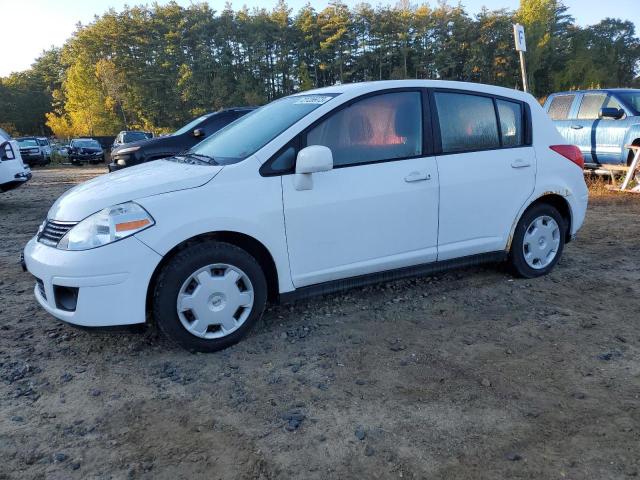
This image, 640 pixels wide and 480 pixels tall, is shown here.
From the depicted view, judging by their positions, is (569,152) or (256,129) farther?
(569,152)

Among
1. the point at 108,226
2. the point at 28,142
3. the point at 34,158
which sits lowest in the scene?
the point at 34,158

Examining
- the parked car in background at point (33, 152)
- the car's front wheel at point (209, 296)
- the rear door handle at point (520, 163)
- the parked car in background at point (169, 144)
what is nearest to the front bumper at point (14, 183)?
the parked car in background at point (169, 144)

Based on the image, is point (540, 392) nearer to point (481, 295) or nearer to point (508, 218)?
point (481, 295)

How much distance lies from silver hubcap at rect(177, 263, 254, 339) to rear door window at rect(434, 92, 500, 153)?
6.25 feet

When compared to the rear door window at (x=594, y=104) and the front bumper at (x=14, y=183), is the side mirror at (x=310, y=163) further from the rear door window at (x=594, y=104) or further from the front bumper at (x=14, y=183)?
the rear door window at (x=594, y=104)

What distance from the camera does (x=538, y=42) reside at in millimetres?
56812

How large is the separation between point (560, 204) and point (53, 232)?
4.13 metres

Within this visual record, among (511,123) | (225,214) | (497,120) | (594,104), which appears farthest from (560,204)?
(594,104)

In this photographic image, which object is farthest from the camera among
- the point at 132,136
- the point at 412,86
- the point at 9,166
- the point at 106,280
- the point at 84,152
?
the point at 84,152

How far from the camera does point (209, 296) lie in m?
3.15

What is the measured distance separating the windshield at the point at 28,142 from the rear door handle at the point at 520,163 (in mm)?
27628

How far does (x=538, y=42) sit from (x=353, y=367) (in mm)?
63448

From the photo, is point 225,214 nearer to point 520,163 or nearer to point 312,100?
point 312,100

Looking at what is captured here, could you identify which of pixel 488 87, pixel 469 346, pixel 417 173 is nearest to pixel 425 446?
pixel 469 346
